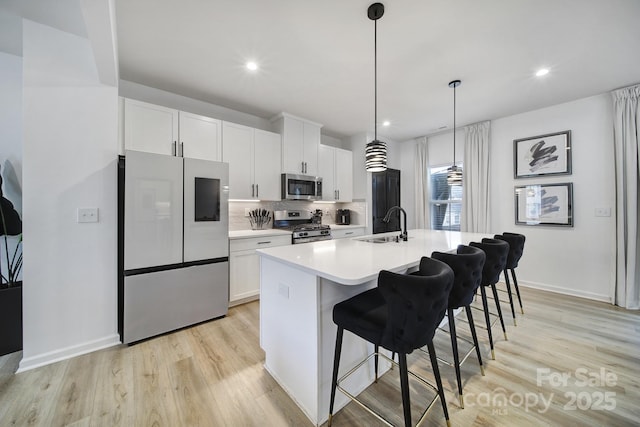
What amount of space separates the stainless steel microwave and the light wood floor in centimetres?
213

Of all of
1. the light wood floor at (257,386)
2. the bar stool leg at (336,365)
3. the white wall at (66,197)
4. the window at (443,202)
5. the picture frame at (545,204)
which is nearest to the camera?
the bar stool leg at (336,365)

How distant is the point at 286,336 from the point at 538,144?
4.43m

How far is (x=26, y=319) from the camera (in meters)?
1.89

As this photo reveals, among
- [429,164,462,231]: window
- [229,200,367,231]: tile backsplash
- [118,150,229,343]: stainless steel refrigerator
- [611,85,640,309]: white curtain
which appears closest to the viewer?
[118,150,229,343]: stainless steel refrigerator

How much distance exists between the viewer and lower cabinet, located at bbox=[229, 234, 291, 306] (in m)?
2.93

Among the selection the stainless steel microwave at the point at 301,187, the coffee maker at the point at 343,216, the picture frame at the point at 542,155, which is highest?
the picture frame at the point at 542,155

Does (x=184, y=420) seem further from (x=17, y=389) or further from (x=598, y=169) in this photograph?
(x=598, y=169)

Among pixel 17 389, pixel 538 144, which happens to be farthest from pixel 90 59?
pixel 538 144

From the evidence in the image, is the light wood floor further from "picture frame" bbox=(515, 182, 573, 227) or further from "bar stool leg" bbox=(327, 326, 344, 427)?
"picture frame" bbox=(515, 182, 573, 227)

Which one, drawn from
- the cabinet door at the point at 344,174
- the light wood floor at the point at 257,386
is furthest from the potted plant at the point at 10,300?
the cabinet door at the point at 344,174

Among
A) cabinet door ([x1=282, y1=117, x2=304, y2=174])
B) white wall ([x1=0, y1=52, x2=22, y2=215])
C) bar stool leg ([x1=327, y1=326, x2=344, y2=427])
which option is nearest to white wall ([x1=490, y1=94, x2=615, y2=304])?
cabinet door ([x1=282, y1=117, x2=304, y2=174])

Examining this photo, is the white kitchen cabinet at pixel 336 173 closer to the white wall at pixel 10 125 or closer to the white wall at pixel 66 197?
the white wall at pixel 66 197

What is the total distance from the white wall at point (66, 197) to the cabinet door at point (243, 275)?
1.10 meters

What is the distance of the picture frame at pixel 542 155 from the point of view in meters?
3.36
